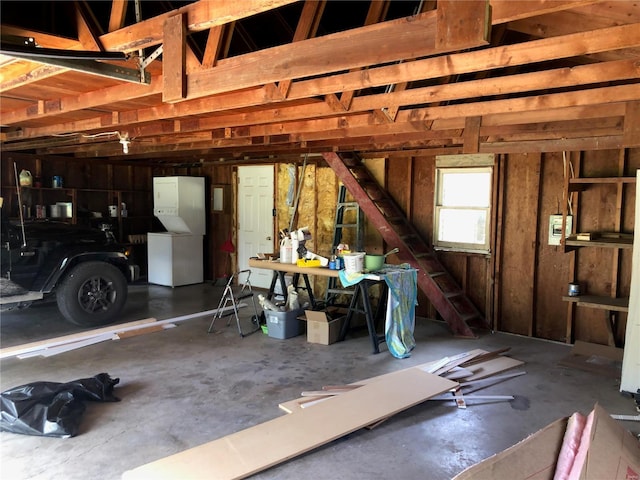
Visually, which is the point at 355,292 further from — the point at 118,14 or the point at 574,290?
the point at 118,14

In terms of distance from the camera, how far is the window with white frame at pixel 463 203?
5.94m

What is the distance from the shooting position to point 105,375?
3.95m

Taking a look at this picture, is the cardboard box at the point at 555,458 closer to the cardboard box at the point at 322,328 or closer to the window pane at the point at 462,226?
the cardboard box at the point at 322,328

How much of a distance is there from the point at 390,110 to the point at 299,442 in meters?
2.51

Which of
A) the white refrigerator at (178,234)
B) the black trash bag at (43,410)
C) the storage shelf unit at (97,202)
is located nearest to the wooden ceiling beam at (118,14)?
the black trash bag at (43,410)

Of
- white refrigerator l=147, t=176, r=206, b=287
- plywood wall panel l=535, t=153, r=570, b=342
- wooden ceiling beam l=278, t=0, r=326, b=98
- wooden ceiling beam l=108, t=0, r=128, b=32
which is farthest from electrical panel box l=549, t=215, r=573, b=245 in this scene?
white refrigerator l=147, t=176, r=206, b=287

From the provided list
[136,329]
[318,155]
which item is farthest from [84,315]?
[318,155]

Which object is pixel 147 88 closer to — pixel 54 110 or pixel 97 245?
pixel 54 110

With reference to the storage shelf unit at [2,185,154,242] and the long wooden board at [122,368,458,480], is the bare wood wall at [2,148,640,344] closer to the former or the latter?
the long wooden board at [122,368,458,480]

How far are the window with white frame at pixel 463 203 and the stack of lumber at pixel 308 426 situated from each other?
208 centimetres

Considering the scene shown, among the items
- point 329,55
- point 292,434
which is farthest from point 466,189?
point 329,55

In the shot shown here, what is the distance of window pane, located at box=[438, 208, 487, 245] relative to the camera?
603 cm

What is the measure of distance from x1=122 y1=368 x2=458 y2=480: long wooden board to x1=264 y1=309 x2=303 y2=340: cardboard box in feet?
5.77

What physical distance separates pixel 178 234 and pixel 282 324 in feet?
12.5
